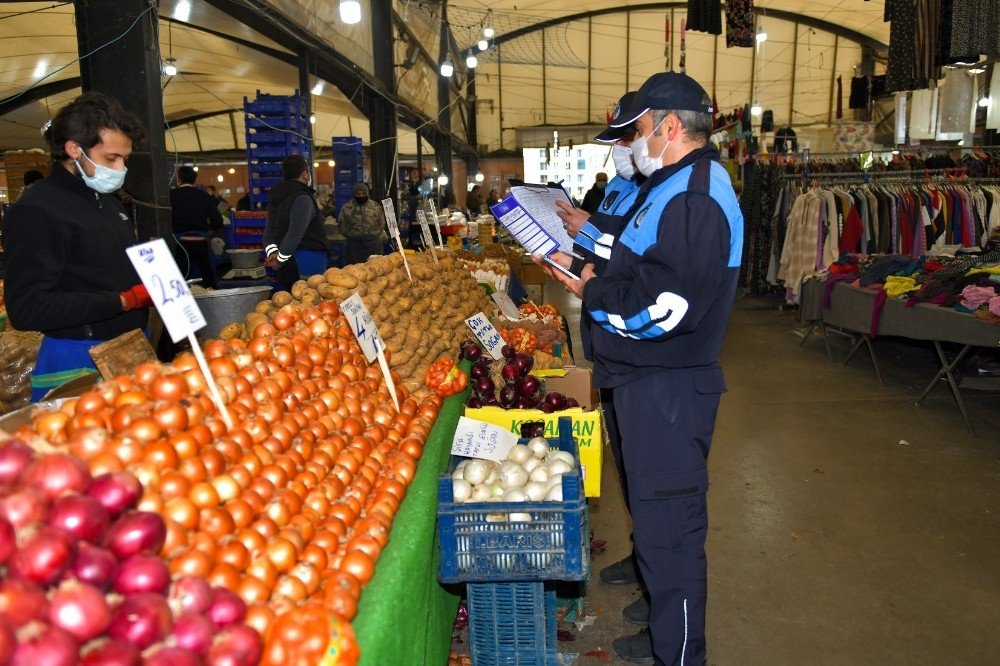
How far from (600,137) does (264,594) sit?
2.23 metres

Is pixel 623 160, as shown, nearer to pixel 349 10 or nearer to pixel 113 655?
pixel 113 655

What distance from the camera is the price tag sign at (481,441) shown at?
294 cm

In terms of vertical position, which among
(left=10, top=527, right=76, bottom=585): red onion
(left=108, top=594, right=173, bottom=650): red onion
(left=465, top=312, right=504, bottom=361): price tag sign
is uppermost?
(left=10, top=527, right=76, bottom=585): red onion

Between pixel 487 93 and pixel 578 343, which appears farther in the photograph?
pixel 487 93

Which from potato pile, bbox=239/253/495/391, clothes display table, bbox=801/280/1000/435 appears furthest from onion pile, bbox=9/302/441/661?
clothes display table, bbox=801/280/1000/435

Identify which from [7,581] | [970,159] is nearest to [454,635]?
[7,581]

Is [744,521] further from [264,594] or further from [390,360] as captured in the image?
[264,594]

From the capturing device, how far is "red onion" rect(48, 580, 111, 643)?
1.13 metres

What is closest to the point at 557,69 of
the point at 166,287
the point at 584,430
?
the point at 584,430

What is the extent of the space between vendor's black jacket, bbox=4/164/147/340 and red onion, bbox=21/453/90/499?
1597mm

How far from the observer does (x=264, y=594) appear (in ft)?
5.40

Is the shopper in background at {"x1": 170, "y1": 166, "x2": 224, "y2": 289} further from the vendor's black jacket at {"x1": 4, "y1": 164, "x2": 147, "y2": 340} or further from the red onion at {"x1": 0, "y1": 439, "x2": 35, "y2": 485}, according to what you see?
the red onion at {"x1": 0, "y1": 439, "x2": 35, "y2": 485}

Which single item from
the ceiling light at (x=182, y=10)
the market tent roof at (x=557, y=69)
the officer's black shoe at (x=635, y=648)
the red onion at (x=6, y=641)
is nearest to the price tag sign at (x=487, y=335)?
the officer's black shoe at (x=635, y=648)

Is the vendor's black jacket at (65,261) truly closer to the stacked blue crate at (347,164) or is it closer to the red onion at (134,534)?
the red onion at (134,534)
